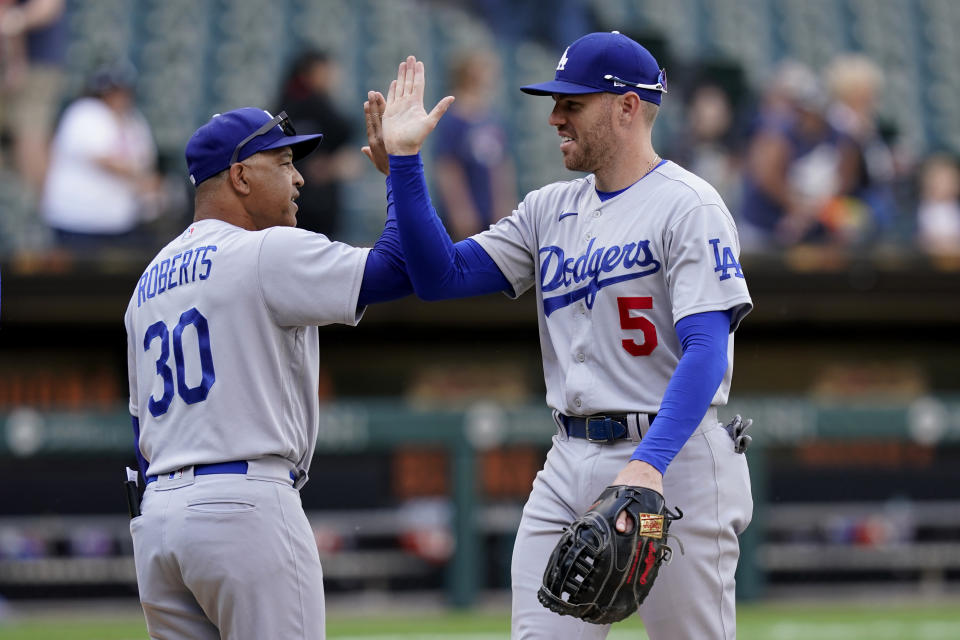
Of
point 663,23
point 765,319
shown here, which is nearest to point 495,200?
point 765,319

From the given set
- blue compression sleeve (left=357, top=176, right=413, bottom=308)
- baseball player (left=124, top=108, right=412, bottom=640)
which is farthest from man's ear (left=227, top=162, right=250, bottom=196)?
blue compression sleeve (left=357, top=176, right=413, bottom=308)

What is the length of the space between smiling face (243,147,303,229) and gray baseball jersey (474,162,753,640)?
28.1 inches

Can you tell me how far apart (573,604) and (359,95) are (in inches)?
372

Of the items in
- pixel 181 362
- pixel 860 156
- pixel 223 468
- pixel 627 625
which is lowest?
pixel 627 625

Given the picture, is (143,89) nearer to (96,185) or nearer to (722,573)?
(96,185)

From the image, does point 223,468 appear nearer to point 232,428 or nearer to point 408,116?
point 232,428

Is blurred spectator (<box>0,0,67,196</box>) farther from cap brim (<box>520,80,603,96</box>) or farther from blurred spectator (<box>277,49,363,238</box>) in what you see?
cap brim (<box>520,80,603,96</box>)

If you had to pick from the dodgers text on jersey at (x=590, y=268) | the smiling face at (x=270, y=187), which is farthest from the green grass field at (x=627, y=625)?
the smiling face at (x=270, y=187)

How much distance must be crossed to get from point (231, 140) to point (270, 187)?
0.15 metres

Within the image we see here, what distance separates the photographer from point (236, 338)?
324 cm

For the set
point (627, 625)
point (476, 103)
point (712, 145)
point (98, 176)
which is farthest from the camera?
point (712, 145)

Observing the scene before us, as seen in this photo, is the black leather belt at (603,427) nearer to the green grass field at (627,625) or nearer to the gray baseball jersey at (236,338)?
the gray baseball jersey at (236,338)

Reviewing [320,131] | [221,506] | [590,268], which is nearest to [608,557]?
[590,268]

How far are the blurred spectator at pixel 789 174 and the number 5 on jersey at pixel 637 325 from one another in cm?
659
